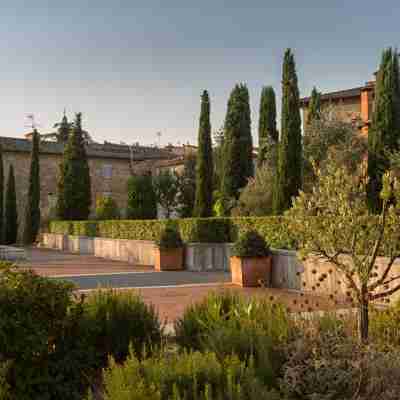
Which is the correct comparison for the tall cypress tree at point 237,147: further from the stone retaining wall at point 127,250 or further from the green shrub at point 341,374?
the green shrub at point 341,374

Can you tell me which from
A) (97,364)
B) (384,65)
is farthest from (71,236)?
(97,364)

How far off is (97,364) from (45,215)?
3705 cm

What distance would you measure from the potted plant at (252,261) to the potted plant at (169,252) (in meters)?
4.55

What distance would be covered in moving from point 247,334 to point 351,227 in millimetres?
1516

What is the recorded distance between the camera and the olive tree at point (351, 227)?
480 cm

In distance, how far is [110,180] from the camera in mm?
44875

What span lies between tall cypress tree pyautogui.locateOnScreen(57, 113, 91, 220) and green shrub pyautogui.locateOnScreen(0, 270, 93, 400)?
96.1 ft

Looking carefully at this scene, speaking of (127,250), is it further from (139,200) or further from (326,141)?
(326,141)

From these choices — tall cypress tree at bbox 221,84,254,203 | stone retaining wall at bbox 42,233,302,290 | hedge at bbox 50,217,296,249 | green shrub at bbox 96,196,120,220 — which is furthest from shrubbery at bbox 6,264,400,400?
green shrub at bbox 96,196,120,220

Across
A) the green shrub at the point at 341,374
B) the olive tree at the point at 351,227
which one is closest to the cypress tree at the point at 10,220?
the olive tree at the point at 351,227

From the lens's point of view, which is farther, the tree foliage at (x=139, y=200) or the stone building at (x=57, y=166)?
the stone building at (x=57, y=166)

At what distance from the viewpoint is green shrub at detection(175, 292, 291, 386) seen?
3881 millimetres

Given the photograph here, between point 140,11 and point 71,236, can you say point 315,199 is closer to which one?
point 140,11

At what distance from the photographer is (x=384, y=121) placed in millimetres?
20062
